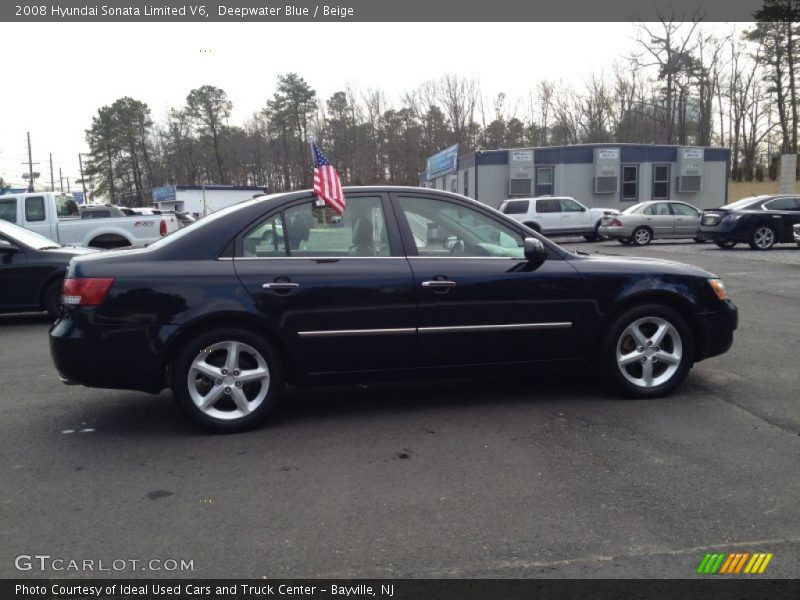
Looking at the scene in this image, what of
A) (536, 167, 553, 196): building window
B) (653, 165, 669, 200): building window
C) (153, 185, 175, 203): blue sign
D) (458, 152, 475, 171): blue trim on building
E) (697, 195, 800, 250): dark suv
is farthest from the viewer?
(153, 185, 175, 203): blue sign

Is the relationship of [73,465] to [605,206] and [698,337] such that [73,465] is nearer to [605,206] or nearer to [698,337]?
[698,337]

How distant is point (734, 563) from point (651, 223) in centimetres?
2206

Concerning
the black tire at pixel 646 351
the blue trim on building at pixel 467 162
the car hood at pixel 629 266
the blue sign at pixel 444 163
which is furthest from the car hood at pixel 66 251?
the blue sign at pixel 444 163

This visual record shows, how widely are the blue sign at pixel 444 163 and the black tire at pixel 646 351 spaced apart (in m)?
35.2

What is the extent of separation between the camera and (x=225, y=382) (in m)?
4.58

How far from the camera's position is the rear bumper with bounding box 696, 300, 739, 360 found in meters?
5.31

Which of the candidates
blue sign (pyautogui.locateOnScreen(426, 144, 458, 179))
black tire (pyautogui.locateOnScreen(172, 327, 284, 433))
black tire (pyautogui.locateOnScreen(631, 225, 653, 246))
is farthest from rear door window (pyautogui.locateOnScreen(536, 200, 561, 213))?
black tire (pyautogui.locateOnScreen(172, 327, 284, 433))

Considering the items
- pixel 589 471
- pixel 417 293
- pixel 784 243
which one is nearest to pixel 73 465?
pixel 417 293

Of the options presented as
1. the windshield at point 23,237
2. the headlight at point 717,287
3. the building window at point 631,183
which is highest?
the building window at point 631,183

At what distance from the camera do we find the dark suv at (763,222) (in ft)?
60.6

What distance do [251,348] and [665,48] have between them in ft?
181

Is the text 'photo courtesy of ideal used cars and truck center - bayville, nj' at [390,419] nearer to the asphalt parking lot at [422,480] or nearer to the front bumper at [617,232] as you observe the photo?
the asphalt parking lot at [422,480]

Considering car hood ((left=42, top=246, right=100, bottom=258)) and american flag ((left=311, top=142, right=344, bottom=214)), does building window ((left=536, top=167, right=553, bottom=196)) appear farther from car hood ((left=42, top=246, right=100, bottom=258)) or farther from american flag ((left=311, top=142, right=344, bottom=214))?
american flag ((left=311, top=142, right=344, bottom=214))

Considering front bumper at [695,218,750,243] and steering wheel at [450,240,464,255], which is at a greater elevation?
steering wheel at [450,240,464,255]
